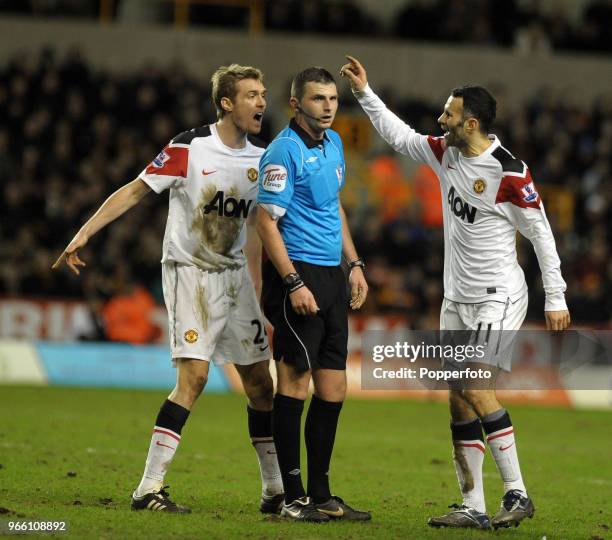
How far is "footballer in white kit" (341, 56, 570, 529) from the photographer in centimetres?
747

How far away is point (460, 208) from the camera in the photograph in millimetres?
7699

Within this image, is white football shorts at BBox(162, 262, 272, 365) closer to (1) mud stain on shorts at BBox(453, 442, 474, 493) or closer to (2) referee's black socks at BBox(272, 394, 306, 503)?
(2) referee's black socks at BBox(272, 394, 306, 503)

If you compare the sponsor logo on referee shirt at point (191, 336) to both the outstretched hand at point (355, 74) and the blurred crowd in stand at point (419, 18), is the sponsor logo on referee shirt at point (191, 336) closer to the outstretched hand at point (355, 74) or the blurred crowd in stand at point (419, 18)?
the outstretched hand at point (355, 74)

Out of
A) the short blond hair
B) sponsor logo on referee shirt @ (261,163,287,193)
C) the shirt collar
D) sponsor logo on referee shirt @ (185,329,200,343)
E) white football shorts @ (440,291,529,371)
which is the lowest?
sponsor logo on referee shirt @ (185,329,200,343)

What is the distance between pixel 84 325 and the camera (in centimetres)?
1883

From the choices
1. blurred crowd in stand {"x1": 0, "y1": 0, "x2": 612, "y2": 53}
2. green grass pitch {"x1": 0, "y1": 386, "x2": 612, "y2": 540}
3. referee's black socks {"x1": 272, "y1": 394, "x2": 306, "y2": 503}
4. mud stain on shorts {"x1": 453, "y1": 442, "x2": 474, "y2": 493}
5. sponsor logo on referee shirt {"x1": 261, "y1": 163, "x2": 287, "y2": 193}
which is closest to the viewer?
green grass pitch {"x1": 0, "y1": 386, "x2": 612, "y2": 540}

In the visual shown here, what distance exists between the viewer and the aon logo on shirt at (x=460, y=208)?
765 centimetres

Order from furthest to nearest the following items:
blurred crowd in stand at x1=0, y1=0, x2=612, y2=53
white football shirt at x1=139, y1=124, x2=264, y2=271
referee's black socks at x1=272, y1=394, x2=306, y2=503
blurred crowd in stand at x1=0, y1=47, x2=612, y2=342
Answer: blurred crowd in stand at x1=0, y1=0, x2=612, y2=53, blurred crowd in stand at x1=0, y1=47, x2=612, y2=342, white football shirt at x1=139, y1=124, x2=264, y2=271, referee's black socks at x1=272, y1=394, x2=306, y2=503

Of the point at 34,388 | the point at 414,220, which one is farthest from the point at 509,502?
the point at 414,220

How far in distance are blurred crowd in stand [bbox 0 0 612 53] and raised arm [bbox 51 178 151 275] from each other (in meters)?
17.3

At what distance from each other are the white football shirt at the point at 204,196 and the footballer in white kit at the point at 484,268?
4.24 feet

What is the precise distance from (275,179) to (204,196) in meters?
0.65

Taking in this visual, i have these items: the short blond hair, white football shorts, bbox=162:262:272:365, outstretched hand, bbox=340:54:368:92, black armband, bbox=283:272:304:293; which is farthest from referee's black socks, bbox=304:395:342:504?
outstretched hand, bbox=340:54:368:92

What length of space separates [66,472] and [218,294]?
89.2 inches
